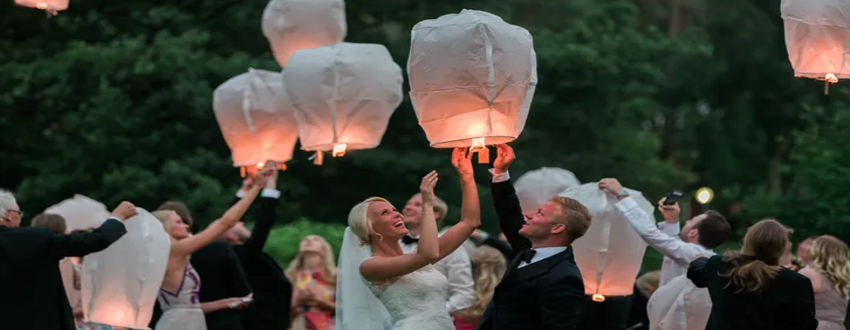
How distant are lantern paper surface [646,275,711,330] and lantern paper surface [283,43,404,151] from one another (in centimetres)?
222

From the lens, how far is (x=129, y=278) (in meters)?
8.62

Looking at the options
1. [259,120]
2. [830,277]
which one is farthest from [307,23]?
[830,277]

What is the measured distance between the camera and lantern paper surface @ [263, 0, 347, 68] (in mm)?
10477

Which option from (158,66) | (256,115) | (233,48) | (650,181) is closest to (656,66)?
(650,181)

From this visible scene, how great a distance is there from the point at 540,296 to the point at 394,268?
885mm

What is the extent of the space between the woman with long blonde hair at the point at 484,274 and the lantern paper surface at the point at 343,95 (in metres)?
1.36

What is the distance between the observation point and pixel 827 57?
8016 mm

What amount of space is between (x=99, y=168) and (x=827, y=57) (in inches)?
508

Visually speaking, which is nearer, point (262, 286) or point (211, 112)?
point (262, 286)

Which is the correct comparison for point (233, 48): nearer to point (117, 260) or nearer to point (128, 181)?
point (128, 181)

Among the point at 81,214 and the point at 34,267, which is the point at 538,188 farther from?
the point at 34,267

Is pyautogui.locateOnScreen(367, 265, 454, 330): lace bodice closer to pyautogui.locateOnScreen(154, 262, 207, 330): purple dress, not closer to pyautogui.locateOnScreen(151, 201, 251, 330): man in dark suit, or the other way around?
pyautogui.locateOnScreen(154, 262, 207, 330): purple dress

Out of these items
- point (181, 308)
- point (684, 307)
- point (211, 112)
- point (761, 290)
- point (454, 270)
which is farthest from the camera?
point (211, 112)

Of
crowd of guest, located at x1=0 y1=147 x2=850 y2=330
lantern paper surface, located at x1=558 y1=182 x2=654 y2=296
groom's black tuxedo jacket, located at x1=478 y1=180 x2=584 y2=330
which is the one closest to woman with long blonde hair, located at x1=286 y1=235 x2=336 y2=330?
crowd of guest, located at x1=0 y1=147 x2=850 y2=330
